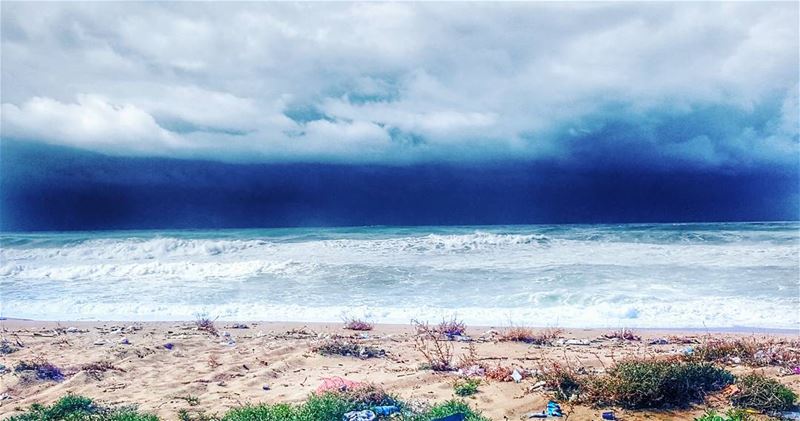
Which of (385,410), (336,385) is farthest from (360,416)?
(336,385)

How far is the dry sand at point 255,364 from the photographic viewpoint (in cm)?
557

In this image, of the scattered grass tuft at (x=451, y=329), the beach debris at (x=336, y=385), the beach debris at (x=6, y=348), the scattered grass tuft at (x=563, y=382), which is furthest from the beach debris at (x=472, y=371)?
the beach debris at (x=6, y=348)

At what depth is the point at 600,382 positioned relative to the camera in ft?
17.4

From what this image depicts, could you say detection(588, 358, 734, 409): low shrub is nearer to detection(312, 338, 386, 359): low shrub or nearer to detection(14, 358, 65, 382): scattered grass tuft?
detection(312, 338, 386, 359): low shrub

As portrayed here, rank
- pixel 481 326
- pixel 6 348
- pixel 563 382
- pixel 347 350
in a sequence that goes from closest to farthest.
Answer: pixel 563 382 < pixel 347 350 < pixel 6 348 < pixel 481 326

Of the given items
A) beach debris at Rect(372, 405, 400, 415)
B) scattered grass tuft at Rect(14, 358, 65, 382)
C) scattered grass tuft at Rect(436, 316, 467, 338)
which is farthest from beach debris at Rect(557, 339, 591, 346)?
scattered grass tuft at Rect(14, 358, 65, 382)

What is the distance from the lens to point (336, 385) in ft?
19.0

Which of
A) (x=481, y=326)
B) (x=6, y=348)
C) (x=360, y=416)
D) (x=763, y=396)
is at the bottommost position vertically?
(x=481, y=326)

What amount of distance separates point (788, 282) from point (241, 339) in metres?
14.2

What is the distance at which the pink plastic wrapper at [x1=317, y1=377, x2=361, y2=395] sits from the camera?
5559 millimetres

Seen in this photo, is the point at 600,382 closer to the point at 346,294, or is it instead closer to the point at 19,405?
the point at 19,405

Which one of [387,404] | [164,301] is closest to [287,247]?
[164,301]

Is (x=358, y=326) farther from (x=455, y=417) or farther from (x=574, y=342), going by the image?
(x=455, y=417)

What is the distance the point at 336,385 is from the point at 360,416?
0.98 meters
